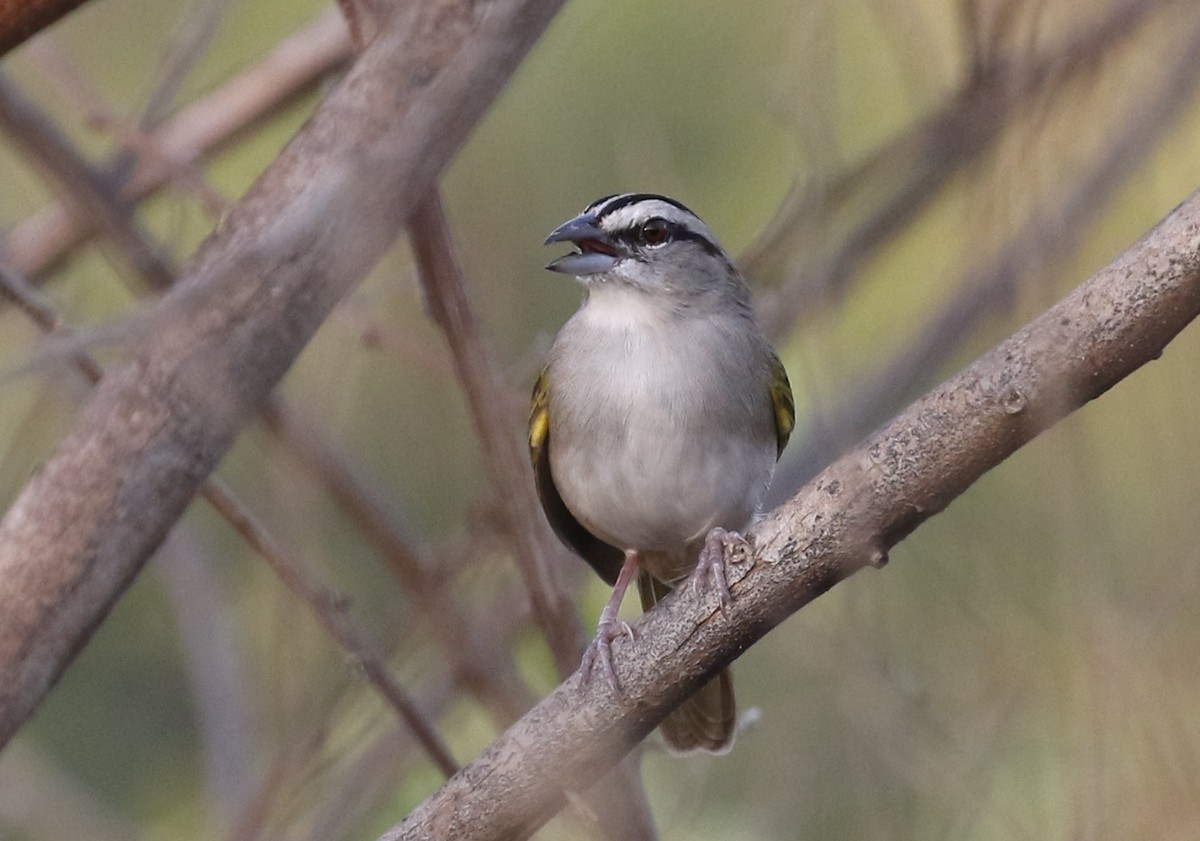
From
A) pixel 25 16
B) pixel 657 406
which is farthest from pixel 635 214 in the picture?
pixel 25 16

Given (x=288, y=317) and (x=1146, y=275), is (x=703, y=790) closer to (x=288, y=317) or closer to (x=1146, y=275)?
(x=288, y=317)

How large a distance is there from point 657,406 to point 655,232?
1.71 ft

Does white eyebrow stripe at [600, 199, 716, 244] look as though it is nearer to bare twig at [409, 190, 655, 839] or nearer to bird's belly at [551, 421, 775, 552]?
bird's belly at [551, 421, 775, 552]

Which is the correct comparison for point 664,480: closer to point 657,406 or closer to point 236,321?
point 657,406

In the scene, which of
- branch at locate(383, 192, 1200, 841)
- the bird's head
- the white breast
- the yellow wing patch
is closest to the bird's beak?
the bird's head

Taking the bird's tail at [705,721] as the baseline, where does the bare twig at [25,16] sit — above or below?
above

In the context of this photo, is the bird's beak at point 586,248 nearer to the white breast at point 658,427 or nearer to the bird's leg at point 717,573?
the white breast at point 658,427

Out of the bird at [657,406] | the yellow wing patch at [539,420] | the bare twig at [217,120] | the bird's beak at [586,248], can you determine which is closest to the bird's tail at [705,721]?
the bird at [657,406]

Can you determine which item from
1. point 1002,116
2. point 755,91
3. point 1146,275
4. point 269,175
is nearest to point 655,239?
point 1002,116

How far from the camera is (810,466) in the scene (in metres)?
4.01

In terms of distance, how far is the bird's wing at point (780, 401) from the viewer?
3842mm

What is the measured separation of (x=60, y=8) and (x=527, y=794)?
1.67m

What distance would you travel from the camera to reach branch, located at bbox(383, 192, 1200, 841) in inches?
86.6

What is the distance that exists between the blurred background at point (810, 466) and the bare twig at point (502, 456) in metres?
0.39
